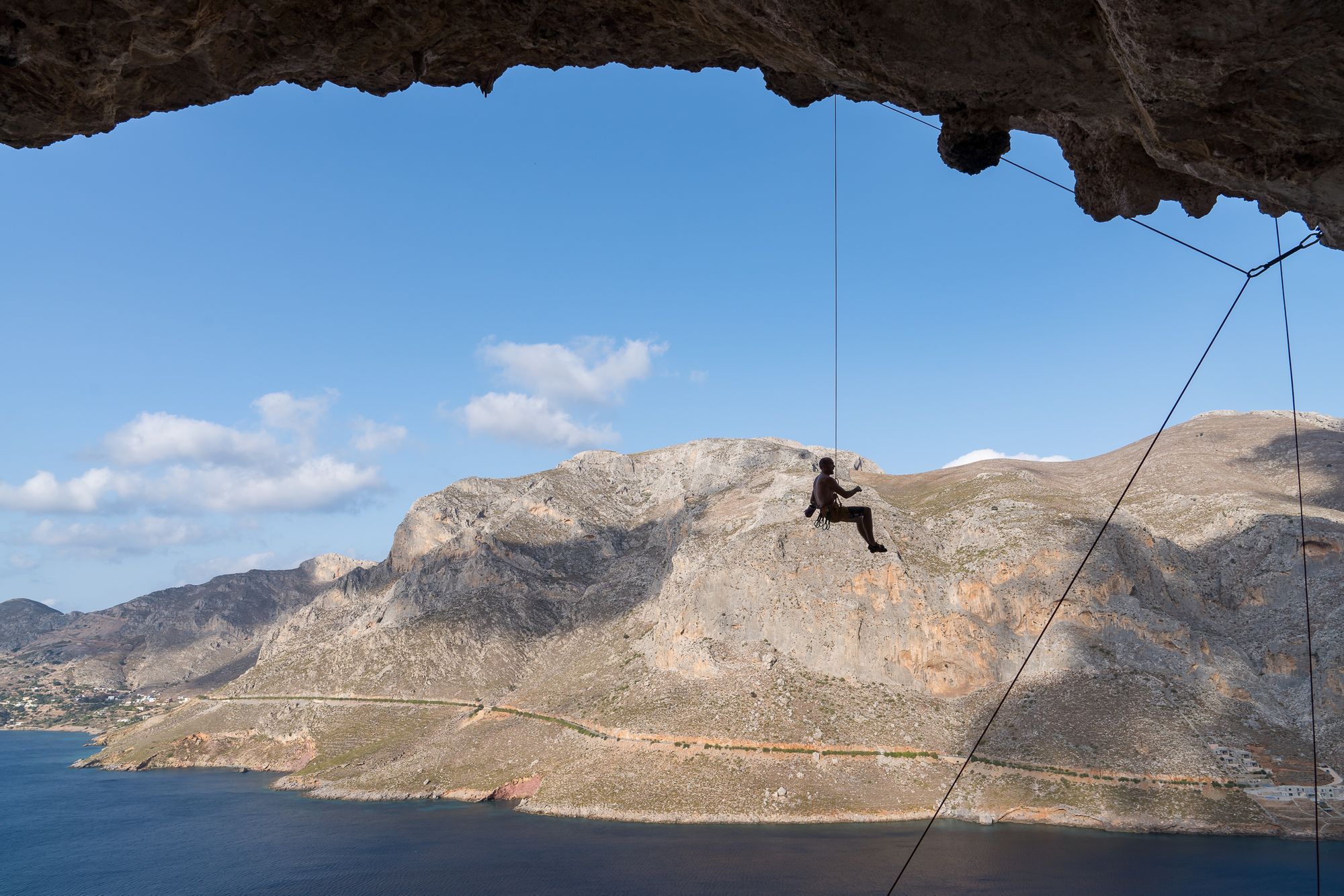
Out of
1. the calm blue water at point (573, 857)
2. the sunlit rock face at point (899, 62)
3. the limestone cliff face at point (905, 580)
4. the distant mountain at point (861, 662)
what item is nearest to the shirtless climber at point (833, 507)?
the sunlit rock face at point (899, 62)

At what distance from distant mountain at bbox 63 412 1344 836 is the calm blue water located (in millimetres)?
3025

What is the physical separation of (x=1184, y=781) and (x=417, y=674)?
3078 inches

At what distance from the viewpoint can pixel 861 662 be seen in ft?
239

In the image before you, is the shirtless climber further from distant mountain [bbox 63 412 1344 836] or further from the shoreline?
distant mountain [bbox 63 412 1344 836]

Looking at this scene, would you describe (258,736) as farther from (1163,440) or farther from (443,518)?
(1163,440)

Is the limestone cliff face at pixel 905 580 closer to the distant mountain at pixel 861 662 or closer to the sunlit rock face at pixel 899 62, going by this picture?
the distant mountain at pixel 861 662

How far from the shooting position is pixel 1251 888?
149 ft

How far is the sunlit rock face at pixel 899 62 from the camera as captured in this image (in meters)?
8.08

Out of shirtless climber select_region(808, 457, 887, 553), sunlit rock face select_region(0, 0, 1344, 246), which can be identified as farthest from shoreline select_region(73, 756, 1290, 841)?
sunlit rock face select_region(0, 0, 1344, 246)

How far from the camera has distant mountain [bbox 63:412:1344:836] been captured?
198ft

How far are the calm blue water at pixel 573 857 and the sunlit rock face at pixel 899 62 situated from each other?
44.3 meters

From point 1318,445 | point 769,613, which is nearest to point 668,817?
point 769,613

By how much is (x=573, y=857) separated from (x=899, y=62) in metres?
55.8

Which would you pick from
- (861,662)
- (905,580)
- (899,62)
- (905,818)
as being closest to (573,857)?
(905,818)
